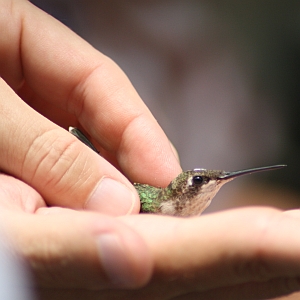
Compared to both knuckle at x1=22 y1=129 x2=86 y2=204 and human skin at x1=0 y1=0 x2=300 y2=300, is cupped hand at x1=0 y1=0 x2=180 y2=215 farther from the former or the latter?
knuckle at x1=22 y1=129 x2=86 y2=204

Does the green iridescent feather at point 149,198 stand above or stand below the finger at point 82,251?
below

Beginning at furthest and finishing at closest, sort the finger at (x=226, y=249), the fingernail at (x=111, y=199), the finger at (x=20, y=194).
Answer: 1. the fingernail at (x=111, y=199)
2. the finger at (x=20, y=194)
3. the finger at (x=226, y=249)

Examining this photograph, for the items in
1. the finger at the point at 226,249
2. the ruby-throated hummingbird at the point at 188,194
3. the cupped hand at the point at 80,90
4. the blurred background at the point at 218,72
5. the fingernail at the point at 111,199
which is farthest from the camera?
the blurred background at the point at 218,72

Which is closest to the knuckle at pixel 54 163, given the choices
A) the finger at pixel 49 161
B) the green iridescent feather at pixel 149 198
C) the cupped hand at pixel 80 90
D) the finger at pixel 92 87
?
the finger at pixel 49 161

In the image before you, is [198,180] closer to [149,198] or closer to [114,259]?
[149,198]

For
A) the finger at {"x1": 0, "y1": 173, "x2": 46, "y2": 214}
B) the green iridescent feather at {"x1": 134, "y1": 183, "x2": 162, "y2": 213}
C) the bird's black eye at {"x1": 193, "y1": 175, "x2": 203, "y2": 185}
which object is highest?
the finger at {"x1": 0, "y1": 173, "x2": 46, "y2": 214}

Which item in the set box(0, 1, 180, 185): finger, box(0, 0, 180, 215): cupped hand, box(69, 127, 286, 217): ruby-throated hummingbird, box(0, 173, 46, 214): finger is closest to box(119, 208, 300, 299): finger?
box(0, 173, 46, 214): finger

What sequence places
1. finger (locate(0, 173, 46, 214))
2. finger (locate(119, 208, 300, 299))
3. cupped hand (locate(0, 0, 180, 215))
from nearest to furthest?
finger (locate(119, 208, 300, 299))
finger (locate(0, 173, 46, 214))
cupped hand (locate(0, 0, 180, 215))

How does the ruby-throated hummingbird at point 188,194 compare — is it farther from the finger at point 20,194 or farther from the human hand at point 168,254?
the human hand at point 168,254
